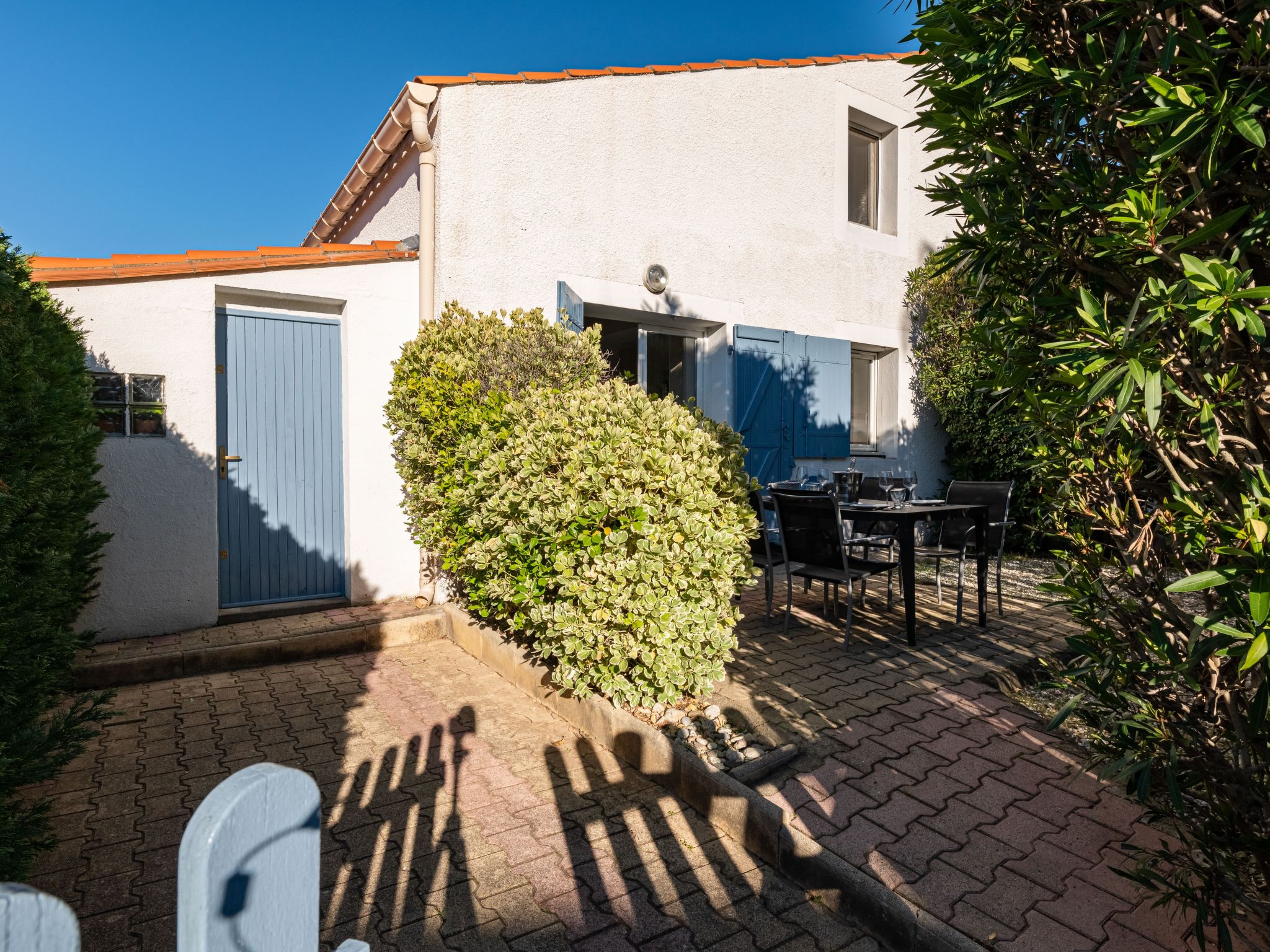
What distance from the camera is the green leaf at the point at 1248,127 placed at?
1180mm

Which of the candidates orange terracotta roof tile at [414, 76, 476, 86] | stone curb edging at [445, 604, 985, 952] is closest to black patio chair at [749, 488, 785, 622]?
stone curb edging at [445, 604, 985, 952]

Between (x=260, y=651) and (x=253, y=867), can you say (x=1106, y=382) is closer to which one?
(x=253, y=867)

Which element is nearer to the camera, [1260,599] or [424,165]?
[1260,599]

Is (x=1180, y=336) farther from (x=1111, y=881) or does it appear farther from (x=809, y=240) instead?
(x=809, y=240)

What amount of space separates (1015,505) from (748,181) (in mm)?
5450

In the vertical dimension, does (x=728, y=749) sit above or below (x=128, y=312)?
below

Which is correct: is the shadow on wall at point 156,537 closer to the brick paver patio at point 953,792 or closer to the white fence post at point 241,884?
the brick paver patio at point 953,792

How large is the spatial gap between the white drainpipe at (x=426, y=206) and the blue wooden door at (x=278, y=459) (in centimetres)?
81

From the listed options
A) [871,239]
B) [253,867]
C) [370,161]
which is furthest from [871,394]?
[253,867]

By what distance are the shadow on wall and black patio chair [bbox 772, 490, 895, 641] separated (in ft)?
14.1

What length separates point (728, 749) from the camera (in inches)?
123

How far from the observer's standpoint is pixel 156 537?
4859 mm

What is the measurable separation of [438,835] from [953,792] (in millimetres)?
2149

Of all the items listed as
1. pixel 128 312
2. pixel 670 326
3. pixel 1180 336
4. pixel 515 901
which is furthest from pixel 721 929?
pixel 670 326
